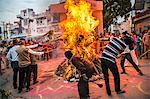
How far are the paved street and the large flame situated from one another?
207 millimetres

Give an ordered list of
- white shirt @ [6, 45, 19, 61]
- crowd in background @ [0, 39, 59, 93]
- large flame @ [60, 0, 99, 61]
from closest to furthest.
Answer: large flame @ [60, 0, 99, 61]
crowd in background @ [0, 39, 59, 93]
white shirt @ [6, 45, 19, 61]

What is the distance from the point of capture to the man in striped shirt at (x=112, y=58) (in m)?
3.08

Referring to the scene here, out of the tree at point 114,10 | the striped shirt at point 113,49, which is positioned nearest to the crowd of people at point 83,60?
the striped shirt at point 113,49

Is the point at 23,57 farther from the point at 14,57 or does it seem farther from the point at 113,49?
the point at 113,49

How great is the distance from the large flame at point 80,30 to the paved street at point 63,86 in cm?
21

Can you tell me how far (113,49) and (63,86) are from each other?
62 cm

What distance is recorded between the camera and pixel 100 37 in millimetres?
3180

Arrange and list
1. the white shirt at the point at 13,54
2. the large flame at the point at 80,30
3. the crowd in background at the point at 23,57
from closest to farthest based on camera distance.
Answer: the large flame at the point at 80,30 < the crowd in background at the point at 23,57 < the white shirt at the point at 13,54

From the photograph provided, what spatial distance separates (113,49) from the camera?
125 inches

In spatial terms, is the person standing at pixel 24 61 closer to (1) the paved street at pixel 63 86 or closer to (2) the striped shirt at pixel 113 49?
(1) the paved street at pixel 63 86

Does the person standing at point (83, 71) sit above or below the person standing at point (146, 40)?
below

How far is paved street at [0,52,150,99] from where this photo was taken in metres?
3.00

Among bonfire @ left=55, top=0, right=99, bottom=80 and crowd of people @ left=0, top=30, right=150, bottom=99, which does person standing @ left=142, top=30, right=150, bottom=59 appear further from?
bonfire @ left=55, top=0, right=99, bottom=80

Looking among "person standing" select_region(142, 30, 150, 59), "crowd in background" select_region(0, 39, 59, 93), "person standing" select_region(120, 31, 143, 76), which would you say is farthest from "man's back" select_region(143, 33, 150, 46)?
"crowd in background" select_region(0, 39, 59, 93)
